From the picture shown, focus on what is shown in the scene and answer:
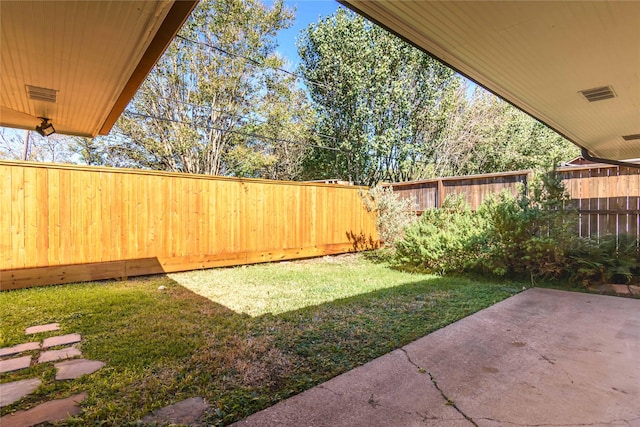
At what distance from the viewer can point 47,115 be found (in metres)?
3.43

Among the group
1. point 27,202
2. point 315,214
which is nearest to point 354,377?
point 27,202

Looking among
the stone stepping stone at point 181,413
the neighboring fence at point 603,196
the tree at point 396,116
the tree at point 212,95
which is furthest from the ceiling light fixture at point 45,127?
the tree at point 396,116

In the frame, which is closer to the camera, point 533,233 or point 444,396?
point 444,396

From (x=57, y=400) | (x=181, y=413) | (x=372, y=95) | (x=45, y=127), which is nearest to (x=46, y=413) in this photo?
(x=57, y=400)

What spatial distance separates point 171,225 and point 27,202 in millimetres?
1841

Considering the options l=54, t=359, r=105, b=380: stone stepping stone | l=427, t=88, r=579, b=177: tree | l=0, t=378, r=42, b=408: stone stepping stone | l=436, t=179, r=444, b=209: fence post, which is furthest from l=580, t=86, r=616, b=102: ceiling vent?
l=427, t=88, r=579, b=177: tree

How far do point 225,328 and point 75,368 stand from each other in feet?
3.42

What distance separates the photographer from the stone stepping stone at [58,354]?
7.40ft

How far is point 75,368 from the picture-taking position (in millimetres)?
2115

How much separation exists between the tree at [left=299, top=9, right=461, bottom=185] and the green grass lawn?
782 centimetres

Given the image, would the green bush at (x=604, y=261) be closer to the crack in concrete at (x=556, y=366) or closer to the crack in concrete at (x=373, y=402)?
the crack in concrete at (x=556, y=366)

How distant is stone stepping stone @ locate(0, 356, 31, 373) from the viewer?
83.3 inches

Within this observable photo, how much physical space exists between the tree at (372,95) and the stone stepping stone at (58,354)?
1062cm

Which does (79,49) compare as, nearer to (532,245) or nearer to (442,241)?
(442,241)
